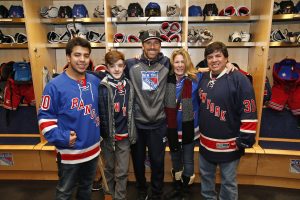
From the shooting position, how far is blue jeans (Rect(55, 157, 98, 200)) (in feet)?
4.99

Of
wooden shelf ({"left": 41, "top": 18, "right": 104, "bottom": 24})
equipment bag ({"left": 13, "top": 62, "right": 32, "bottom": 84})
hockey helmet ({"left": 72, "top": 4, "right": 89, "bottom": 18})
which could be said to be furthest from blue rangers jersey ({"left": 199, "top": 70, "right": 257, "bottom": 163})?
equipment bag ({"left": 13, "top": 62, "right": 32, "bottom": 84})

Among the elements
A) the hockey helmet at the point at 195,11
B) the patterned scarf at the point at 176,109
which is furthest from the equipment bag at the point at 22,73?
the hockey helmet at the point at 195,11

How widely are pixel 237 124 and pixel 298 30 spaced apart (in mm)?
1790

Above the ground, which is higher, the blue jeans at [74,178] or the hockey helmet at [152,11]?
the hockey helmet at [152,11]

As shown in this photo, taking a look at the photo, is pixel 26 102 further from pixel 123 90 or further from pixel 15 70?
pixel 123 90

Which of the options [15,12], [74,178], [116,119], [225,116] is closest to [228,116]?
[225,116]

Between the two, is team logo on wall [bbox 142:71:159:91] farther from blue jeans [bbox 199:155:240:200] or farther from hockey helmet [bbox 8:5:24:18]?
hockey helmet [bbox 8:5:24:18]

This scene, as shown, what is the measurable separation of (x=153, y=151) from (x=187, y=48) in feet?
3.73

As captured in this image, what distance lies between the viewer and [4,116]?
2738 millimetres

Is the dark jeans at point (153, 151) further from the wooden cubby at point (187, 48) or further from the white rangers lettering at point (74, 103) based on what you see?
the white rangers lettering at point (74, 103)

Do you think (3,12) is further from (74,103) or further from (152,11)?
(74,103)

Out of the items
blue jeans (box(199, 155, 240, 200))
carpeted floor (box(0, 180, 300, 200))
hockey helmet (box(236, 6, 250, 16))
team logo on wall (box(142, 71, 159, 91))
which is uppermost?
hockey helmet (box(236, 6, 250, 16))

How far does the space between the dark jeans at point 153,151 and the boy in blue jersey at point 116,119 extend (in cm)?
9

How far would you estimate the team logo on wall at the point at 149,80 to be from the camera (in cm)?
183
